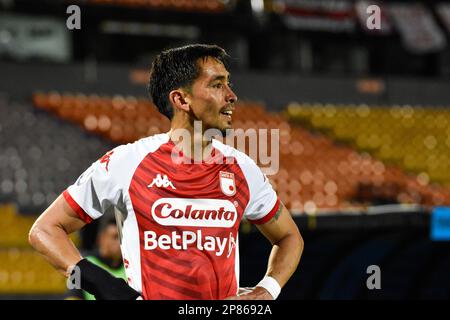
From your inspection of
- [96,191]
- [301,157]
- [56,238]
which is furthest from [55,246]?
[301,157]

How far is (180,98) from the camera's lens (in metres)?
3.04

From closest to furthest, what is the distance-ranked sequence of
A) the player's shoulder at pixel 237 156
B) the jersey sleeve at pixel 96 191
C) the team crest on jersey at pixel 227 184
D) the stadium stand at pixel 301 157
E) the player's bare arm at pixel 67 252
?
the player's bare arm at pixel 67 252, the jersey sleeve at pixel 96 191, the team crest on jersey at pixel 227 184, the player's shoulder at pixel 237 156, the stadium stand at pixel 301 157

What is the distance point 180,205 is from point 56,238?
0.43m

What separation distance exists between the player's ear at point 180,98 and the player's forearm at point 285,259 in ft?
1.99

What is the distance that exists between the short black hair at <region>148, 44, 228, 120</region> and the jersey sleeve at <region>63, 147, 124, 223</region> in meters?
0.33

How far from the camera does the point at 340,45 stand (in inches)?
850

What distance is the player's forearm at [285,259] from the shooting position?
3.06 m

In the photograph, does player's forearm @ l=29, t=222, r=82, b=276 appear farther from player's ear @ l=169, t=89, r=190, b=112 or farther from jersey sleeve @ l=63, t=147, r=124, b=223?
player's ear @ l=169, t=89, r=190, b=112

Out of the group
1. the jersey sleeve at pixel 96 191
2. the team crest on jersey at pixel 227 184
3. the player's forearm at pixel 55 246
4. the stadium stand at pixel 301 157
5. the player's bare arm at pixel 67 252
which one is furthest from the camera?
the stadium stand at pixel 301 157

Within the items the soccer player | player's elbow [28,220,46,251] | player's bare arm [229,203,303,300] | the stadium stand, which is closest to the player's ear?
the soccer player

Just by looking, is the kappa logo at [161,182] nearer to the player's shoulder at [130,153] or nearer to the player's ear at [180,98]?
the player's shoulder at [130,153]

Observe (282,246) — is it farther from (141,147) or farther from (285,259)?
(141,147)

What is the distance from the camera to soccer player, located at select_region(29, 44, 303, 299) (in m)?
2.83

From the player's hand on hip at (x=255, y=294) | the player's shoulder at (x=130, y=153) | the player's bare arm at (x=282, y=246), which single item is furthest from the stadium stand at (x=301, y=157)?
the player's hand on hip at (x=255, y=294)
